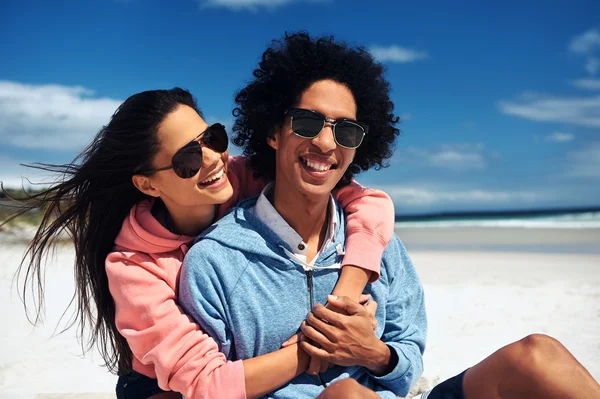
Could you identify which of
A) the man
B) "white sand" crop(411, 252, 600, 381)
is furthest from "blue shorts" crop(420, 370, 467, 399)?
"white sand" crop(411, 252, 600, 381)

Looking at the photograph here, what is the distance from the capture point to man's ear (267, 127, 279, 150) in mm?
2877

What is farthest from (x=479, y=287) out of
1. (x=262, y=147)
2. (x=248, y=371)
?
(x=248, y=371)

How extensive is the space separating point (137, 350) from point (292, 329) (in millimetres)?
635

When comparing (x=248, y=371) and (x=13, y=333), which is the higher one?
(x=248, y=371)

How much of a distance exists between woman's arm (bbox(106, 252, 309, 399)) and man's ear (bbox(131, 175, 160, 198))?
0.40m

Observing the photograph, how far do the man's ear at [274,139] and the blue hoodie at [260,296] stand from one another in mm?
333

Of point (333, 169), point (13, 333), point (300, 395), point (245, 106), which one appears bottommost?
point (13, 333)

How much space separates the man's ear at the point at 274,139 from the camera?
113 inches

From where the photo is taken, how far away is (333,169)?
8.90ft

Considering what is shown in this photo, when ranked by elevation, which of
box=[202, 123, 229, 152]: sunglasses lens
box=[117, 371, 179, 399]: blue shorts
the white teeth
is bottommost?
box=[117, 371, 179, 399]: blue shorts

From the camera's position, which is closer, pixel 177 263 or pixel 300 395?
pixel 300 395

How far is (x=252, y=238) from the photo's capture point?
2561 mm

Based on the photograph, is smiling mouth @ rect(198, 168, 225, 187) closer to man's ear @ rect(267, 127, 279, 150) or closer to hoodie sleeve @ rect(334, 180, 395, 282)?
man's ear @ rect(267, 127, 279, 150)

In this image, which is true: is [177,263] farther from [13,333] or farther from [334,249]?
[13,333]
